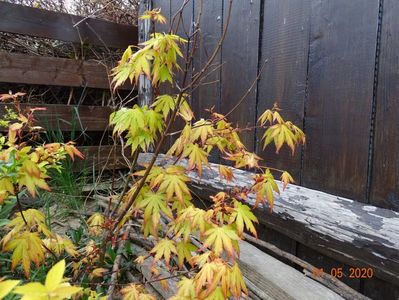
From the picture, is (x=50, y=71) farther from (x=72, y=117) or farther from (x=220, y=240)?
(x=220, y=240)

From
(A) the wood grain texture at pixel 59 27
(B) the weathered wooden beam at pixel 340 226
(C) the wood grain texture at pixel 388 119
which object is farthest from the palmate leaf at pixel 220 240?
(A) the wood grain texture at pixel 59 27

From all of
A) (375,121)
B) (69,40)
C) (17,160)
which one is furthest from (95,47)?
(375,121)

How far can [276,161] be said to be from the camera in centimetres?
175

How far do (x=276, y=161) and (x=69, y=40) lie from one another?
1.82 m

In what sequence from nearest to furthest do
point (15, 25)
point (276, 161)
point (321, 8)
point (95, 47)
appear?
point (321, 8), point (276, 161), point (15, 25), point (95, 47)

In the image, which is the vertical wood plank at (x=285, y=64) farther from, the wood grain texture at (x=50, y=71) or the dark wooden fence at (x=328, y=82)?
the wood grain texture at (x=50, y=71)

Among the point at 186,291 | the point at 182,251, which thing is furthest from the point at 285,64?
the point at 186,291

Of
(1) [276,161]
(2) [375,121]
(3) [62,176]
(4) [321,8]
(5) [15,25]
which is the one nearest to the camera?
(2) [375,121]

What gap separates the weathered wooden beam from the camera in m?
1.21

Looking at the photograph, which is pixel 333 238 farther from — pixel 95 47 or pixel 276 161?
pixel 95 47

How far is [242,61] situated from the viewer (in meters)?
1.91

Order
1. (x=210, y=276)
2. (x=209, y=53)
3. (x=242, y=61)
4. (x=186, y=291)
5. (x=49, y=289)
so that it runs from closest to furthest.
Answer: (x=49, y=289)
(x=210, y=276)
(x=186, y=291)
(x=242, y=61)
(x=209, y=53)

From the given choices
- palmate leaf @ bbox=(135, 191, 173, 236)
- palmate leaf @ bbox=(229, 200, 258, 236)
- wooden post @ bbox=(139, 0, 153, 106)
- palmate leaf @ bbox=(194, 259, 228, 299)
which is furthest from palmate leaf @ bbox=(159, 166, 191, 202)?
wooden post @ bbox=(139, 0, 153, 106)

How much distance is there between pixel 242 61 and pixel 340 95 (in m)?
0.63
